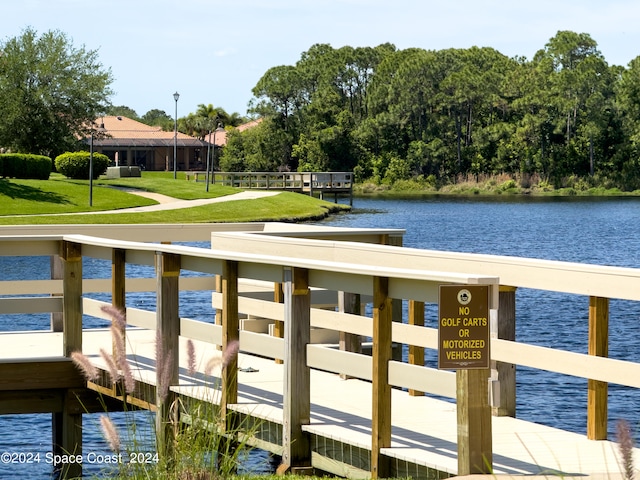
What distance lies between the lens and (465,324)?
6250 millimetres

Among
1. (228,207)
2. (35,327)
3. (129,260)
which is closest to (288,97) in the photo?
(228,207)

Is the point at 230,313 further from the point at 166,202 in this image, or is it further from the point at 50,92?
the point at 50,92

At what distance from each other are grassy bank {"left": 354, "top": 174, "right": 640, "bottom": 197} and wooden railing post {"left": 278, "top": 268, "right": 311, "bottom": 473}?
349 ft

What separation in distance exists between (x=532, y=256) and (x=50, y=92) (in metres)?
39.7

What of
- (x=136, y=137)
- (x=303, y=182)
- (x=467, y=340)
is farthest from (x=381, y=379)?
(x=136, y=137)

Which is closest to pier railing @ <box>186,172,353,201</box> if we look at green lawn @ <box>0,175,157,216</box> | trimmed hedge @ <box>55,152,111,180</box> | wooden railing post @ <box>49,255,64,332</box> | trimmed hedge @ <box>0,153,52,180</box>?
trimmed hedge @ <box>55,152,111,180</box>

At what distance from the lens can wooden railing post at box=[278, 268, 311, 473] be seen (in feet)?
25.4

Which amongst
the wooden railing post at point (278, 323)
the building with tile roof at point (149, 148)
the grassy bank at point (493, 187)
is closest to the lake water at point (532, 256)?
the wooden railing post at point (278, 323)

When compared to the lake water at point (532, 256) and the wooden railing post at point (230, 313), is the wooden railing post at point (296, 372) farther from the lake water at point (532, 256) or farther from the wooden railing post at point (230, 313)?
the wooden railing post at point (230, 313)

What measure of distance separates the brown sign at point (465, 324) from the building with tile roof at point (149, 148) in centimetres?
11244

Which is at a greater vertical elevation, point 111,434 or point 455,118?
point 455,118

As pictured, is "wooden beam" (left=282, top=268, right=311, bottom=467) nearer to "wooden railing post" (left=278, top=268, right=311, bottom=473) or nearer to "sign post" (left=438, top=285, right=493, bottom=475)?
"wooden railing post" (left=278, top=268, right=311, bottom=473)

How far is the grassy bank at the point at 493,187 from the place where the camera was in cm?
11225

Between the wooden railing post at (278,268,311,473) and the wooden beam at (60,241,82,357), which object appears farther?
the wooden beam at (60,241,82,357)
